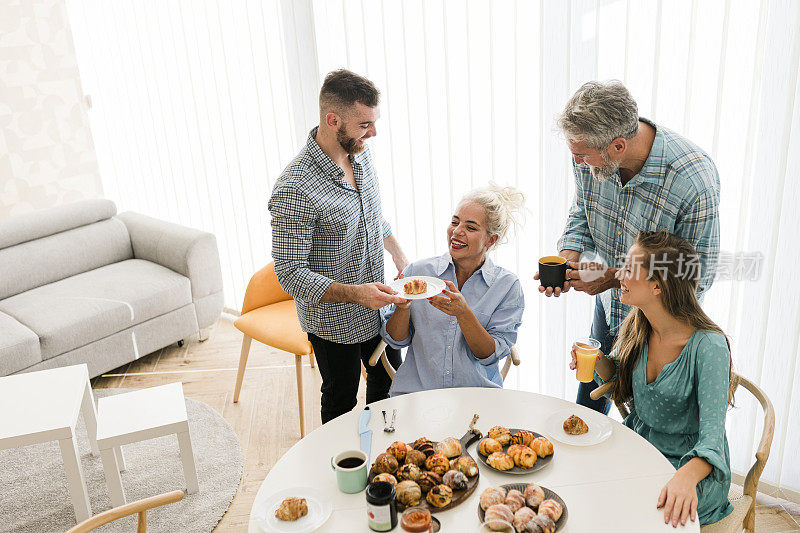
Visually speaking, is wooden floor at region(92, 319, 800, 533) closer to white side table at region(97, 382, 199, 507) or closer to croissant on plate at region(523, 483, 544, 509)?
white side table at region(97, 382, 199, 507)

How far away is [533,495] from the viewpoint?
1466 millimetres

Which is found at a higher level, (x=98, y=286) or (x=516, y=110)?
(x=516, y=110)

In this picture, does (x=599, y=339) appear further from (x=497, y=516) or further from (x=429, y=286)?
(x=497, y=516)

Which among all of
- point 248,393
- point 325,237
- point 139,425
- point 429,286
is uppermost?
point 325,237

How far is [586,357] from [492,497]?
0.60m

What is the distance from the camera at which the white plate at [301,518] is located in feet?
4.85

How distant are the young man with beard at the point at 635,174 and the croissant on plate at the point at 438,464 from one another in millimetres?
738

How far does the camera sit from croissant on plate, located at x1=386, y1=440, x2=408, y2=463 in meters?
1.62

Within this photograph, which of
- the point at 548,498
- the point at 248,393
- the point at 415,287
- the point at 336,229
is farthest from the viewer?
the point at 248,393

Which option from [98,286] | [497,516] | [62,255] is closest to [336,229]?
[497,516]

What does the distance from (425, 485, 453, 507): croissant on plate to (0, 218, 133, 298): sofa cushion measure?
3405 mm

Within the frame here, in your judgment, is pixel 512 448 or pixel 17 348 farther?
pixel 17 348

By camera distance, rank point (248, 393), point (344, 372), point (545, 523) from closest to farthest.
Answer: point (545, 523)
point (344, 372)
point (248, 393)

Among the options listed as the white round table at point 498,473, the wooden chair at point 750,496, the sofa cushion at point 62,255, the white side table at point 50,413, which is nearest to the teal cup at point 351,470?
the white round table at point 498,473
